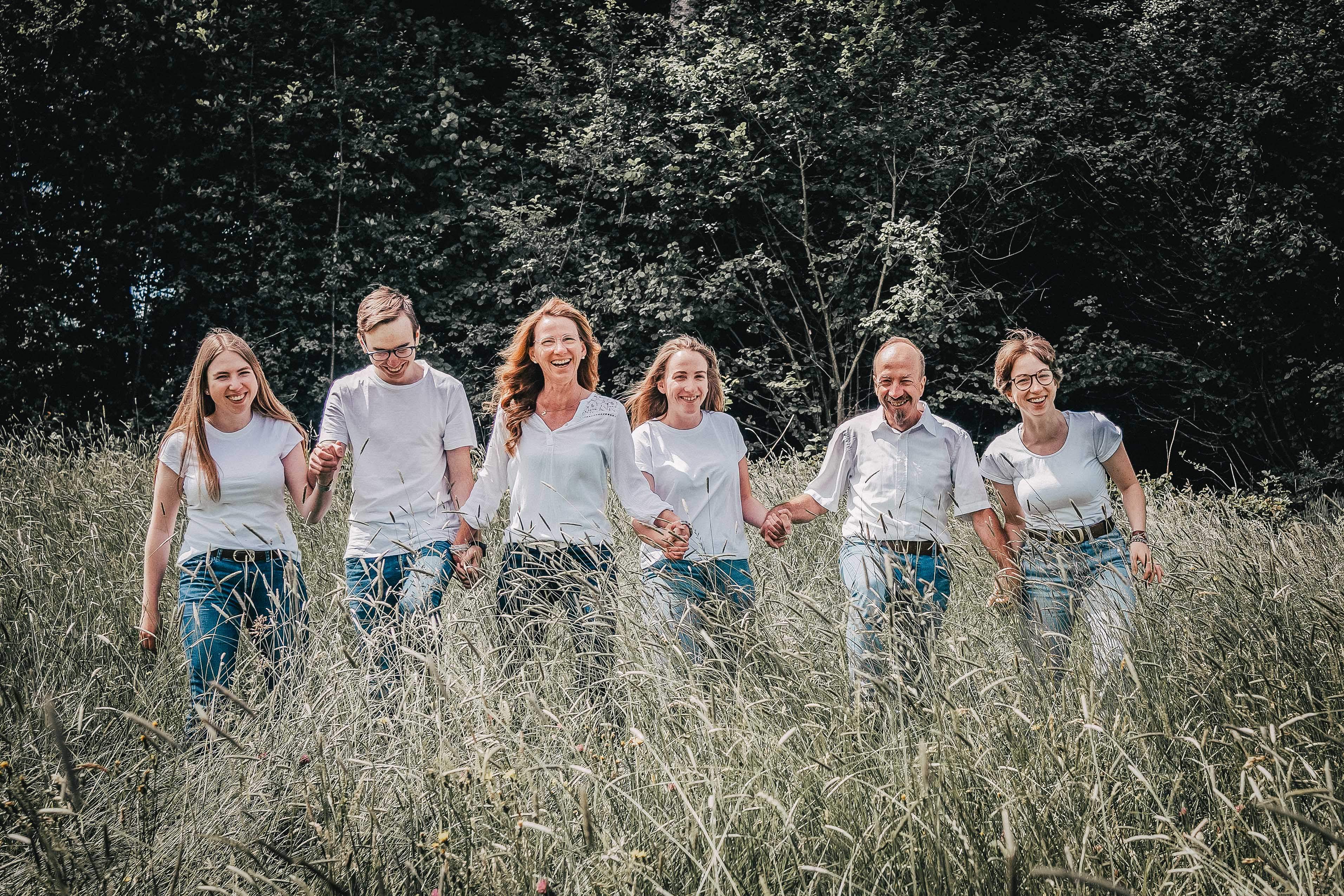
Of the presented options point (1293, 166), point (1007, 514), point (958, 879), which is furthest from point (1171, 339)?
point (958, 879)

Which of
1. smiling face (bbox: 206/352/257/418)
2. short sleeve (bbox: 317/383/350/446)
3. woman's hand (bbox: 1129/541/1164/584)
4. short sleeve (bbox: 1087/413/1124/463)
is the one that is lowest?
woman's hand (bbox: 1129/541/1164/584)

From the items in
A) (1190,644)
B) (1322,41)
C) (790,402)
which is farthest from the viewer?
(790,402)

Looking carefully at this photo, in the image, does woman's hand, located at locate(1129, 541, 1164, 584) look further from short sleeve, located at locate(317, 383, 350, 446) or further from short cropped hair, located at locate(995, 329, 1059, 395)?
short sleeve, located at locate(317, 383, 350, 446)

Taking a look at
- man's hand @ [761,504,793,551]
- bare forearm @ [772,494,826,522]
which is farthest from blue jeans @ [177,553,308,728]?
bare forearm @ [772,494,826,522]

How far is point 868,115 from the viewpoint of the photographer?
37.2 ft

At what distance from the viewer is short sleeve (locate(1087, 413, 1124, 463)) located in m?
3.97

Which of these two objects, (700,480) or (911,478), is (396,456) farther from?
(911,478)

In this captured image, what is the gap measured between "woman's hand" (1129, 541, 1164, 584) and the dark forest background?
706 centimetres

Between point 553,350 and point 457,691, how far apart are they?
4.86 feet

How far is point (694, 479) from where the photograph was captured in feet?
12.6

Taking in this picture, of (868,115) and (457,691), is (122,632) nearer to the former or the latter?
(457,691)

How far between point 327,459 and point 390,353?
530 millimetres

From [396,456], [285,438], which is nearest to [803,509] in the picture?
[396,456]

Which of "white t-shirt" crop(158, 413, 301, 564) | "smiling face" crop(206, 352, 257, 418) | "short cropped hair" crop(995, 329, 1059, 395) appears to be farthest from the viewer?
"short cropped hair" crop(995, 329, 1059, 395)
